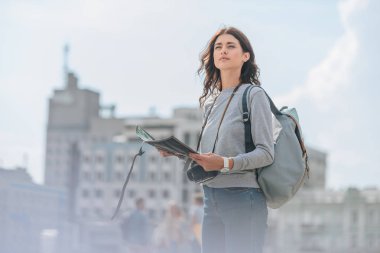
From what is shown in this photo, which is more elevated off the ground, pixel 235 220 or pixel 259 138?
pixel 259 138

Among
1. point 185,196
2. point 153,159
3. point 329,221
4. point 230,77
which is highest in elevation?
point 153,159

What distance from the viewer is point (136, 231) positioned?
38.4 feet

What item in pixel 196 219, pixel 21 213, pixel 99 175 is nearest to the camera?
pixel 196 219

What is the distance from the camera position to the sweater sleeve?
145 inches

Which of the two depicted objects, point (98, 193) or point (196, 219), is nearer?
point (196, 219)

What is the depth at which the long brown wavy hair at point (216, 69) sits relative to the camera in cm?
398

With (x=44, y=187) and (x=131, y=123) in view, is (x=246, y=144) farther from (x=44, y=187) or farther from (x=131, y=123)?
(x=131, y=123)

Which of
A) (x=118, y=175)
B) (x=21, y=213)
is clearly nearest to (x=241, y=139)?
(x=21, y=213)

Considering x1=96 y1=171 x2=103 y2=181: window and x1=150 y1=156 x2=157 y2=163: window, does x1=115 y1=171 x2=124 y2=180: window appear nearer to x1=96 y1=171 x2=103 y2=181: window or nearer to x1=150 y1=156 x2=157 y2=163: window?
x1=96 y1=171 x2=103 y2=181: window

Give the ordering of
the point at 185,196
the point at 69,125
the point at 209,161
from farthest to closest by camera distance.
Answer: the point at 69,125
the point at 185,196
the point at 209,161

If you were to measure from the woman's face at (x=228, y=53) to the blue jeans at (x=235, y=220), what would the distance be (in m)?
0.47

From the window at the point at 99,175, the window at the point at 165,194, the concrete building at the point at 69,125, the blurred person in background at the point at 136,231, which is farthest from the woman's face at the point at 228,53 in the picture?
the concrete building at the point at 69,125

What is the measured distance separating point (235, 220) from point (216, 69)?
660 millimetres

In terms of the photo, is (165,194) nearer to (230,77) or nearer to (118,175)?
(118,175)
